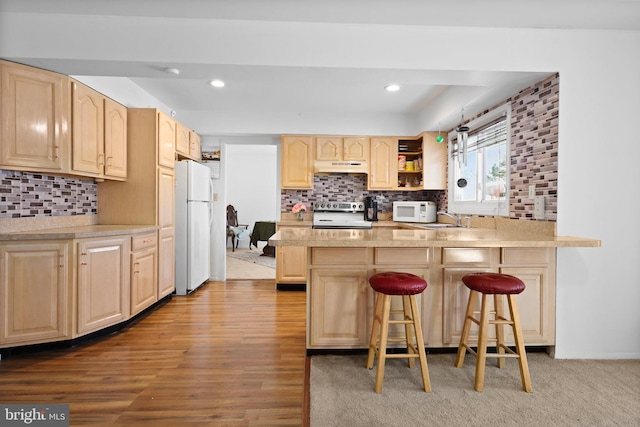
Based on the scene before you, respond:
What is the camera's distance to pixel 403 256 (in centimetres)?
236

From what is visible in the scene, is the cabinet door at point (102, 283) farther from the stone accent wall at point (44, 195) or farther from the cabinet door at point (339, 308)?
the cabinet door at point (339, 308)

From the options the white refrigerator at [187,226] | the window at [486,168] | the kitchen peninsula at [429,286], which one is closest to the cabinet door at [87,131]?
the white refrigerator at [187,226]

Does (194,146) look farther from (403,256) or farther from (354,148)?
(403,256)

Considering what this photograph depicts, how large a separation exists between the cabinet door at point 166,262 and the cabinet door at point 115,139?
2.51 feet

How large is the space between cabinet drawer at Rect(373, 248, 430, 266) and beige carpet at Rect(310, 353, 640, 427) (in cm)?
69

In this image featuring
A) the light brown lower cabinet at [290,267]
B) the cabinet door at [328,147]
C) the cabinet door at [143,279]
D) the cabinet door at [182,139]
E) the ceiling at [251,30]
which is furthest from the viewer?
the cabinet door at [328,147]

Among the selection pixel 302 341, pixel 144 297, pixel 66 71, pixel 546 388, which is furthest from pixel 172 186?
pixel 546 388

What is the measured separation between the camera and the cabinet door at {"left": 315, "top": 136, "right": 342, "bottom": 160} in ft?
15.1

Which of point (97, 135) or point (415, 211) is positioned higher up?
point (97, 135)

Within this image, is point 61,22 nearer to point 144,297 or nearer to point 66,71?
point 66,71

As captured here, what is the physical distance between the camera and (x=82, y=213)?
10.4 feet

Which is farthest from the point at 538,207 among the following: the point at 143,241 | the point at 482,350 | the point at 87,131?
the point at 87,131

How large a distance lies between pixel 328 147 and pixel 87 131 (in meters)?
2.79

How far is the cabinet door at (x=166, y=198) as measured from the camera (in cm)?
349
